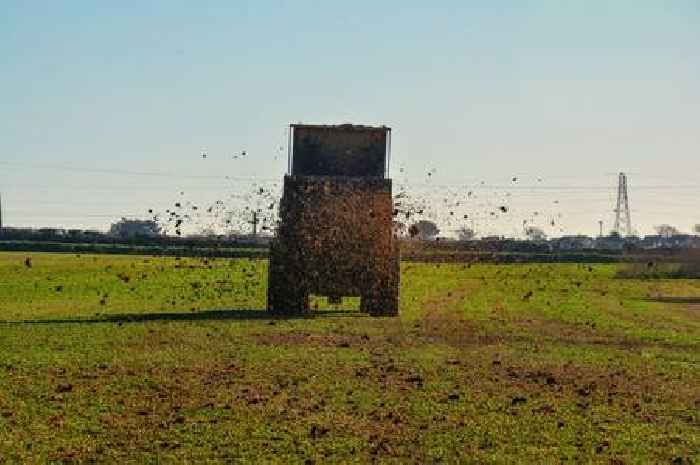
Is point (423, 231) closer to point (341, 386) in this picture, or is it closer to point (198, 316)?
point (198, 316)

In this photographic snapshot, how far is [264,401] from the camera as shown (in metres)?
13.8

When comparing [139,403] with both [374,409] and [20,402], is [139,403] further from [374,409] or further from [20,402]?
[374,409]

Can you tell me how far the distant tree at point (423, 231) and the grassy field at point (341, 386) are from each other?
228 cm

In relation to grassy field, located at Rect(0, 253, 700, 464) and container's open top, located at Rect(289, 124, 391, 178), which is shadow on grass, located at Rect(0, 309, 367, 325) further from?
container's open top, located at Rect(289, 124, 391, 178)

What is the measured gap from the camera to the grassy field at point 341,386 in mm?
11102

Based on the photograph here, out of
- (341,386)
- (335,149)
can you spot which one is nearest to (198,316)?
Result: (335,149)

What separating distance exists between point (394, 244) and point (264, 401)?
15438 mm

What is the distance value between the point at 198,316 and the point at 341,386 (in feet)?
43.5

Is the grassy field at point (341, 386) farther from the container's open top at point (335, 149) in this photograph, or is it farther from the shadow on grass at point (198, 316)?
the container's open top at point (335, 149)

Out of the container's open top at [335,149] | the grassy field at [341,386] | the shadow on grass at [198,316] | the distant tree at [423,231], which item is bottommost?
the grassy field at [341,386]

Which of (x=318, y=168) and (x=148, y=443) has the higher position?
(x=318, y=168)

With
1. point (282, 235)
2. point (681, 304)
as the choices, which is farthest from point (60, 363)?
point (681, 304)

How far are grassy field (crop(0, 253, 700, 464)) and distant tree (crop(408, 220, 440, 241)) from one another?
228 centimetres

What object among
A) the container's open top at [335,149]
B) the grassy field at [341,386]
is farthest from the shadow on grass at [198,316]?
the container's open top at [335,149]
